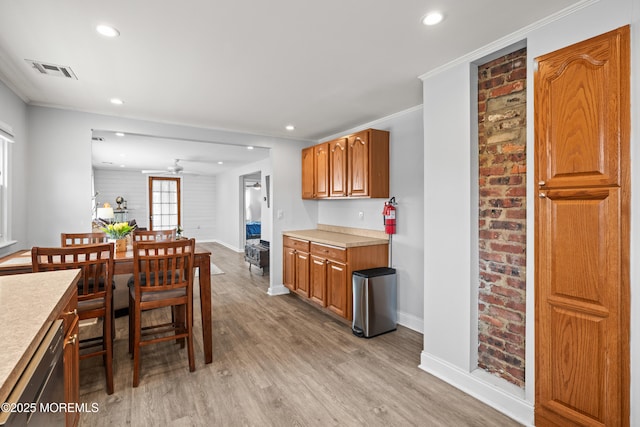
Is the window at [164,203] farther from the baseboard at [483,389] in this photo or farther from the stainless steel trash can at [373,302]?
the baseboard at [483,389]

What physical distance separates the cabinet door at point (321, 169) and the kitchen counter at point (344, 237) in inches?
23.4

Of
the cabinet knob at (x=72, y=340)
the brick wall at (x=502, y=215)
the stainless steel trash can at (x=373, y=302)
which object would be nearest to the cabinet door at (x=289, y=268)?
the stainless steel trash can at (x=373, y=302)

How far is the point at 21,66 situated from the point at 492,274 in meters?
3.95

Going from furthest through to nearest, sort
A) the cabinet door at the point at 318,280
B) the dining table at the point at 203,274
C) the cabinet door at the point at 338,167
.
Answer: the cabinet door at the point at 338,167, the cabinet door at the point at 318,280, the dining table at the point at 203,274

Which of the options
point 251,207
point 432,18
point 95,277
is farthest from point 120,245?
point 251,207

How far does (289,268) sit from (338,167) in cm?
167

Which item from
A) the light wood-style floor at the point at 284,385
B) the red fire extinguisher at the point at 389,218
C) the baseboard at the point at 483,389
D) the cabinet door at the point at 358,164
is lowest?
the light wood-style floor at the point at 284,385

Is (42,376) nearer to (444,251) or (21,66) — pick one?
(444,251)

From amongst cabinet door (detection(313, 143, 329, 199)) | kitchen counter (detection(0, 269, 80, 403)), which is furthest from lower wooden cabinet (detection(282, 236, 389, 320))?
kitchen counter (detection(0, 269, 80, 403))

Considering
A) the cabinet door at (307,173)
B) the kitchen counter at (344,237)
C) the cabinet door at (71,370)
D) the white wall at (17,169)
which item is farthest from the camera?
the cabinet door at (307,173)

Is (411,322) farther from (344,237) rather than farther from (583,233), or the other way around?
(583,233)

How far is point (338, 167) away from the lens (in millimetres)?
4172

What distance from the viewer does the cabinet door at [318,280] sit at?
12.7 feet

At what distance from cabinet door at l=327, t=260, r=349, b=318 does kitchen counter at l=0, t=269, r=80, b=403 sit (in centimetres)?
244
